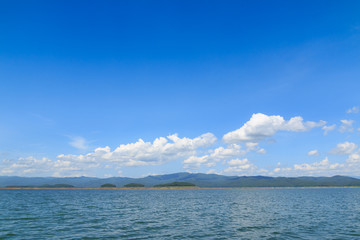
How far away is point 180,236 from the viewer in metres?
34.7

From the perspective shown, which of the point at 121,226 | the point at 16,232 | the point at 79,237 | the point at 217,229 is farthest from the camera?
the point at 121,226

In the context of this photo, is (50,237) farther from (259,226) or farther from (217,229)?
(259,226)

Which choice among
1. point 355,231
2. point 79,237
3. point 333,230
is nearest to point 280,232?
point 333,230

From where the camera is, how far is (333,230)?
39.8m

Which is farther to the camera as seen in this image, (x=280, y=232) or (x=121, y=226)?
(x=121, y=226)

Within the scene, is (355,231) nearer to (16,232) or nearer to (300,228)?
(300,228)

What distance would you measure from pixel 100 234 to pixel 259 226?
88.6 ft

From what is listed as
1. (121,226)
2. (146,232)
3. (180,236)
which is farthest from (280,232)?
(121,226)

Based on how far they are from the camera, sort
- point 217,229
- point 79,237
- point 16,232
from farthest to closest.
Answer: point 217,229, point 16,232, point 79,237

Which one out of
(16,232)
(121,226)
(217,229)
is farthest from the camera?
(121,226)

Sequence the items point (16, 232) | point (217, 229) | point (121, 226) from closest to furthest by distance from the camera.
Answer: point (16, 232) → point (217, 229) → point (121, 226)

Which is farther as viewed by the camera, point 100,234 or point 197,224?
point 197,224

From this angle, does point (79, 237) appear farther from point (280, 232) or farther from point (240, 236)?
point (280, 232)

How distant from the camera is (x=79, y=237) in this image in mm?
33781
